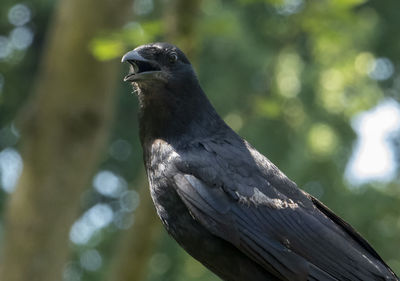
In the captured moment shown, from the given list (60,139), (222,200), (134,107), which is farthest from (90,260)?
(222,200)

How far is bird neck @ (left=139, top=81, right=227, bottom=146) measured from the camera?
3.93 metres

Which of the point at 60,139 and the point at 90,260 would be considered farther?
the point at 90,260

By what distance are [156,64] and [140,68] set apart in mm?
87

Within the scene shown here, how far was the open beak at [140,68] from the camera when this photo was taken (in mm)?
3789

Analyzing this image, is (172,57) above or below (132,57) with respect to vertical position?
above

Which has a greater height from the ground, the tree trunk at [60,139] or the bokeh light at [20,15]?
the bokeh light at [20,15]

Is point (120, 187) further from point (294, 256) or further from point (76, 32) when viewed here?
point (294, 256)

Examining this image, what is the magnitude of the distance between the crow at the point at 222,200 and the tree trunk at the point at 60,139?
10.6 ft

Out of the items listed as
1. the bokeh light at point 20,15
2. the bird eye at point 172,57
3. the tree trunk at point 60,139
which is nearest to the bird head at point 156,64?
the bird eye at point 172,57

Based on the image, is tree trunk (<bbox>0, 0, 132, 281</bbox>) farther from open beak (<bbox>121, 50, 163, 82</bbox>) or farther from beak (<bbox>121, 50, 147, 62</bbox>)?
beak (<bbox>121, 50, 147, 62</bbox>)

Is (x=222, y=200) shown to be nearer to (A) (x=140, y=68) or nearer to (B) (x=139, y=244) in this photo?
(A) (x=140, y=68)

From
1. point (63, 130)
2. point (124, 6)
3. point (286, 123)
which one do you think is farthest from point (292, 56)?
point (63, 130)

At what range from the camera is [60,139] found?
7.12 meters

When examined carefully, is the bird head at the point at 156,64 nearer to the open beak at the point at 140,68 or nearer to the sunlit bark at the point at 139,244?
the open beak at the point at 140,68
